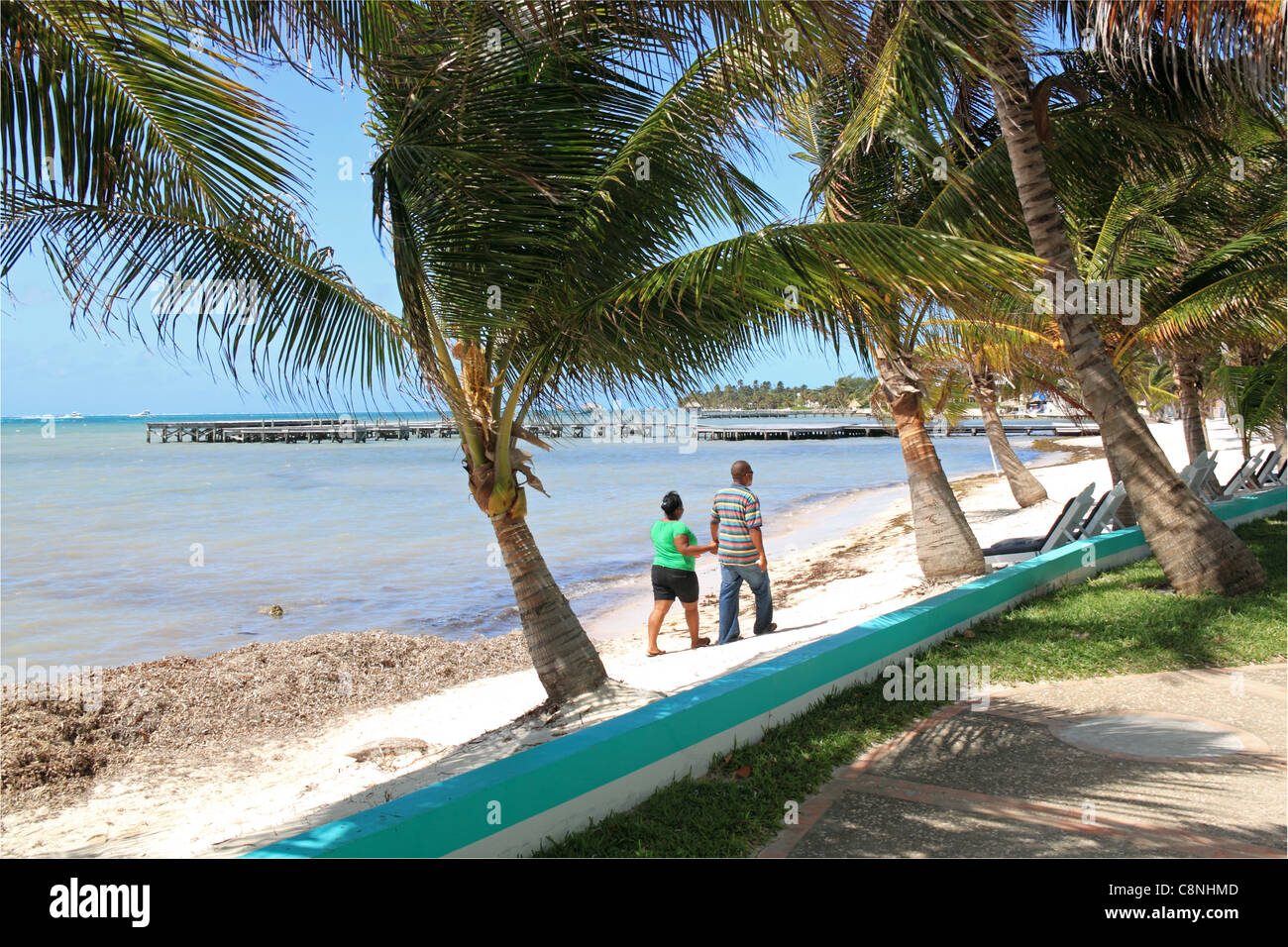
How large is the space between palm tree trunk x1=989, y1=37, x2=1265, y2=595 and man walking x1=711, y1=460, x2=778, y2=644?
10.2ft

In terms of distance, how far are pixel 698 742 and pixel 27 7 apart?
4105mm

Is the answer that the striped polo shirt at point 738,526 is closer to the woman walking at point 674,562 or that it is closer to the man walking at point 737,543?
the man walking at point 737,543

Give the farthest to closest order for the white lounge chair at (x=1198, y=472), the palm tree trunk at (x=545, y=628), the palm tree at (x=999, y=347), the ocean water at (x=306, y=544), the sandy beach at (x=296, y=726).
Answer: the white lounge chair at (x=1198, y=472), the ocean water at (x=306, y=544), the palm tree at (x=999, y=347), the palm tree trunk at (x=545, y=628), the sandy beach at (x=296, y=726)

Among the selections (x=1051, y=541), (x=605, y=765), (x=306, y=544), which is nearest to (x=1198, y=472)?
(x=1051, y=541)

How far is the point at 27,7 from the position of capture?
3273 millimetres

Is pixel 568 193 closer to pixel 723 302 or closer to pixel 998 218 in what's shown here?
pixel 723 302

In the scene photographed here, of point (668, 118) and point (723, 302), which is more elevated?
point (668, 118)

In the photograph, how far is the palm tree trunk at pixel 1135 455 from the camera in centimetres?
774

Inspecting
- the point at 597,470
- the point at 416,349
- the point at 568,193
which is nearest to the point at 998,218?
the point at 568,193

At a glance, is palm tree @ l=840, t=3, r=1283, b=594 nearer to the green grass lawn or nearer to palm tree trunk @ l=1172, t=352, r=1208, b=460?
the green grass lawn

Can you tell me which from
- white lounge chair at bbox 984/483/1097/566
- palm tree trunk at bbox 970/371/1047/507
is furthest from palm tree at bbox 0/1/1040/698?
palm tree trunk at bbox 970/371/1047/507

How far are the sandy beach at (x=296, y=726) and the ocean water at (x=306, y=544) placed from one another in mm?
2468

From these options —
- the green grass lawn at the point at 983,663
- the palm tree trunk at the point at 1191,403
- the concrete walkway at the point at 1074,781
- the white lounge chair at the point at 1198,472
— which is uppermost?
the palm tree trunk at the point at 1191,403

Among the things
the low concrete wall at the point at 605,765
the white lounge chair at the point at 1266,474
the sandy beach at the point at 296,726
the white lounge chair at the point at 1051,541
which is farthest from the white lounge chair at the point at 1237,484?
the low concrete wall at the point at 605,765
